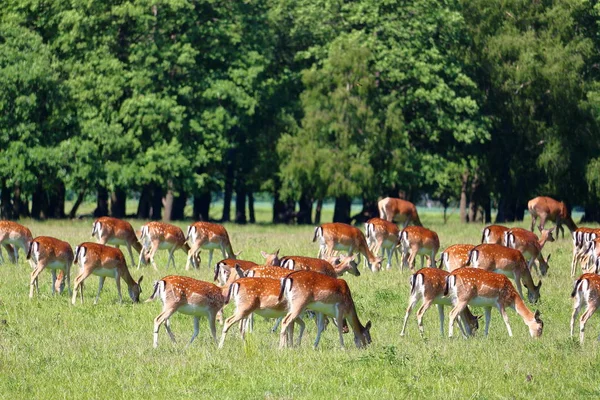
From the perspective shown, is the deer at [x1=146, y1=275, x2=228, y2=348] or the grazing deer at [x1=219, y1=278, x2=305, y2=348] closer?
the grazing deer at [x1=219, y1=278, x2=305, y2=348]

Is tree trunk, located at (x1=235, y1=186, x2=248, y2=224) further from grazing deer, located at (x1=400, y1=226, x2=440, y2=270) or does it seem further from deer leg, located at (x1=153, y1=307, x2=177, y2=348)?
deer leg, located at (x1=153, y1=307, x2=177, y2=348)

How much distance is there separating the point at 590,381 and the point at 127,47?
3069 centimetres

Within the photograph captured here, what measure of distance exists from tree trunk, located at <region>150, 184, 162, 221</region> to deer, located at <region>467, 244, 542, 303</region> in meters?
24.0

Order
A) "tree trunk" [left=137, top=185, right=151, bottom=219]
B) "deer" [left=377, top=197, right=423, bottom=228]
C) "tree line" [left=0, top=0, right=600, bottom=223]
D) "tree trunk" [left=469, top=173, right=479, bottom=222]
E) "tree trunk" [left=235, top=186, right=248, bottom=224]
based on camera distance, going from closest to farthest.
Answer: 1. "deer" [left=377, top=197, right=423, bottom=228]
2. "tree line" [left=0, top=0, right=600, bottom=223]
3. "tree trunk" [left=137, top=185, right=151, bottom=219]
4. "tree trunk" [left=235, top=186, right=248, bottom=224]
5. "tree trunk" [left=469, top=173, right=479, bottom=222]

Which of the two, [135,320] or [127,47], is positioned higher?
[127,47]

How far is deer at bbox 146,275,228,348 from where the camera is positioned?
1432 centimetres

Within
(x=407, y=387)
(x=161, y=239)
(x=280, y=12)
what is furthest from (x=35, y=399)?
(x=280, y=12)

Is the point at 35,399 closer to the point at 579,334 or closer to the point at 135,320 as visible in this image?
the point at 135,320

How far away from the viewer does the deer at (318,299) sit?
46.1ft

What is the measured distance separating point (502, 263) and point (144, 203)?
2795 cm

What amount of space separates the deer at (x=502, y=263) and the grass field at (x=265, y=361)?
1.22 meters

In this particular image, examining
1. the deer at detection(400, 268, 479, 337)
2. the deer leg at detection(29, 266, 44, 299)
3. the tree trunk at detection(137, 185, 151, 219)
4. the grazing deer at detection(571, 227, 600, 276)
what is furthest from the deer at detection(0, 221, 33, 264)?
the tree trunk at detection(137, 185, 151, 219)

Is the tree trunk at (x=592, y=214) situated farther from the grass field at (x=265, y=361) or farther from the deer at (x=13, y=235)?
the grass field at (x=265, y=361)

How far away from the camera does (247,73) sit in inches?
1594
